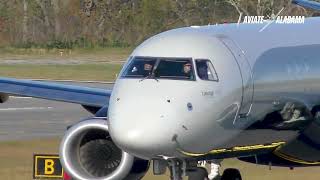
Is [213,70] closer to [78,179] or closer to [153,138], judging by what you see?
[153,138]

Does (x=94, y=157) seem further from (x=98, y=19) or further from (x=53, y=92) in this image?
(x=98, y=19)

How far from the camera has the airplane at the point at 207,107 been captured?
1828cm

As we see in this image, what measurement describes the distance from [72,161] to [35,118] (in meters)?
26.2

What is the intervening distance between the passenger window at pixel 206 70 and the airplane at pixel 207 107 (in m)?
0.02

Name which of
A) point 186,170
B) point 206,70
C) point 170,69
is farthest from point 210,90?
point 186,170

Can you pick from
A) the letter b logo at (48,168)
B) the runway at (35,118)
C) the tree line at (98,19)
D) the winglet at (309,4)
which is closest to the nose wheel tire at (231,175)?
the letter b logo at (48,168)

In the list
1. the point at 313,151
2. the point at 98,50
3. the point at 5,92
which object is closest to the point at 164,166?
the point at 313,151

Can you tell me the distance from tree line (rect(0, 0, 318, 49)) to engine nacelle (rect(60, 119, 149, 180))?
269 feet

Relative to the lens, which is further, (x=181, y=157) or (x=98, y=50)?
(x=98, y=50)

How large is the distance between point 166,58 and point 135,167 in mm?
2479

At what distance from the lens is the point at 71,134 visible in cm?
2106

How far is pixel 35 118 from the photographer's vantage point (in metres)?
46.9

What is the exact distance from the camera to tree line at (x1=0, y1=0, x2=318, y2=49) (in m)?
107

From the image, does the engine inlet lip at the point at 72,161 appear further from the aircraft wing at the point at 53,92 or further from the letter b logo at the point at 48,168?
the letter b logo at the point at 48,168
